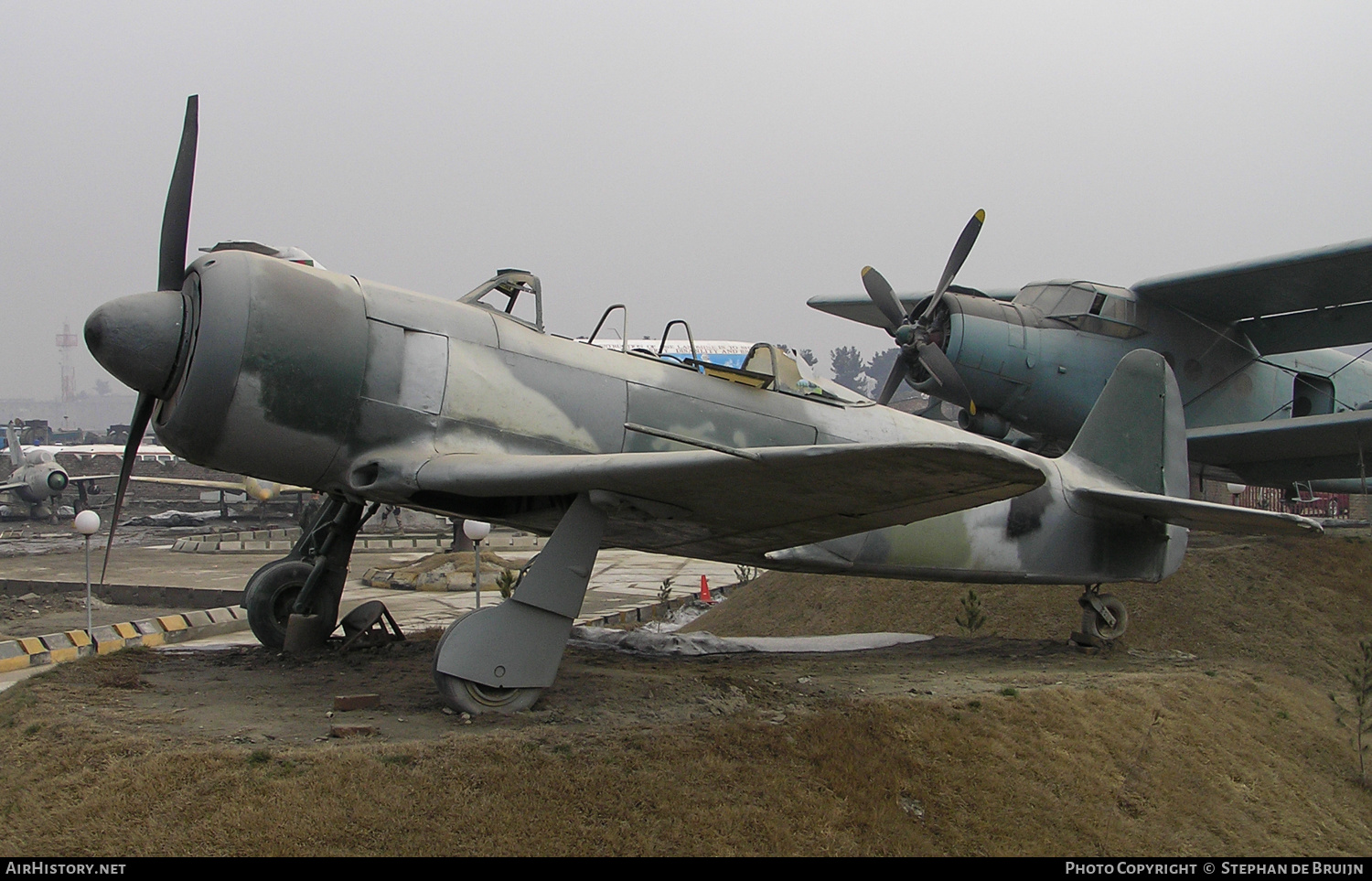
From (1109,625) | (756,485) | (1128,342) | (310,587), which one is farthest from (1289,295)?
(310,587)

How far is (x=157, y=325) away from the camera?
5.61m

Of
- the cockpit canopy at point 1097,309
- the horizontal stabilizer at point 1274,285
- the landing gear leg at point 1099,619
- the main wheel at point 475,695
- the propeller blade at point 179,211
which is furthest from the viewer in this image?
the cockpit canopy at point 1097,309

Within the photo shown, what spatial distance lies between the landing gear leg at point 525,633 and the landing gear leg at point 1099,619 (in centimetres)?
602

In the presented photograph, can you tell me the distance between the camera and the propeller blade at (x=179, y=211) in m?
5.89

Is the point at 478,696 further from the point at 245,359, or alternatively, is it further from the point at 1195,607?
the point at 1195,607

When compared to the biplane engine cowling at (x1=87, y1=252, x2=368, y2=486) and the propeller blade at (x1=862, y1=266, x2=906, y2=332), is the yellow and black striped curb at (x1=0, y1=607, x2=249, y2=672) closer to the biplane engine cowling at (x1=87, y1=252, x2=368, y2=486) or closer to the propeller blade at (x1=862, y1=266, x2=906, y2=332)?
the biplane engine cowling at (x1=87, y1=252, x2=368, y2=486)

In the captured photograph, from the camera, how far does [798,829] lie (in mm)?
4555

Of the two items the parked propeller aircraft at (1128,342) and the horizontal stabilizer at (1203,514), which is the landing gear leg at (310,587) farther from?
the parked propeller aircraft at (1128,342)

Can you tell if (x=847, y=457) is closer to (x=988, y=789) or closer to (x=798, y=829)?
(x=798, y=829)

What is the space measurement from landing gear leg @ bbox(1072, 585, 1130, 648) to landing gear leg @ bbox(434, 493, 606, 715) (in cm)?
602

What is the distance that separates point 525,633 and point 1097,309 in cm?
1161

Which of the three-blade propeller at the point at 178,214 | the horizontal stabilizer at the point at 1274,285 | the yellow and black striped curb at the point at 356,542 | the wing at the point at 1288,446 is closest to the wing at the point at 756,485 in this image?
the three-blade propeller at the point at 178,214

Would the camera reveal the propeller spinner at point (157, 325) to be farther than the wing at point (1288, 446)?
No

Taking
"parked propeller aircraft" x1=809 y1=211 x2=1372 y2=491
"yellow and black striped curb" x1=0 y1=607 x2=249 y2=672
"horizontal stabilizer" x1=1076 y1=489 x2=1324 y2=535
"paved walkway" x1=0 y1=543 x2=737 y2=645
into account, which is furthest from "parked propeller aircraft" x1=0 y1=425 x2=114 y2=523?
"horizontal stabilizer" x1=1076 y1=489 x2=1324 y2=535
